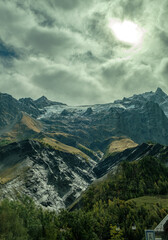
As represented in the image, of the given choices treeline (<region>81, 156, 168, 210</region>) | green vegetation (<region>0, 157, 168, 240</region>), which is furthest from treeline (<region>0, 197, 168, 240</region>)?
treeline (<region>81, 156, 168, 210</region>)

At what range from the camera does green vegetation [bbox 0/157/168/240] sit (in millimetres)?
57906

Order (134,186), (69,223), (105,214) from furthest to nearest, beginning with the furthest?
1. (134,186)
2. (105,214)
3. (69,223)

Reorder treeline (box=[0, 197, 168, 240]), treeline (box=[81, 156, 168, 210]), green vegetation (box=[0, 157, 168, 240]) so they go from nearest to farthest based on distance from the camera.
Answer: treeline (box=[0, 197, 168, 240]) → green vegetation (box=[0, 157, 168, 240]) → treeline (box=[81, 156, 168, 210])

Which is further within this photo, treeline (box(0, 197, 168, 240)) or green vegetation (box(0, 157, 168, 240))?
green vegetation (box(0, 157, 168, 240))

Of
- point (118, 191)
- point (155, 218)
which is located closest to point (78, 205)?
point (118, 191)

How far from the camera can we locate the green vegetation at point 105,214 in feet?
190

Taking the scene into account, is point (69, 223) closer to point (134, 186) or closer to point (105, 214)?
point (105, 214)

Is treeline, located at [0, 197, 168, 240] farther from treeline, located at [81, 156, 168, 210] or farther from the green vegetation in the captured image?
treeline, located at [81, 156, 168, 210]

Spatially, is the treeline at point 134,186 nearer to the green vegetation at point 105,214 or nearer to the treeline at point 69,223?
the green vegetation at point 105,214

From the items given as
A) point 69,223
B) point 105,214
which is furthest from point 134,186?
point 69,223

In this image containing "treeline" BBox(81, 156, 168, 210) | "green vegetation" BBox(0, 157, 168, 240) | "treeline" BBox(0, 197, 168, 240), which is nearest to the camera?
"treeline" BBox(0, 197, 168, 240)

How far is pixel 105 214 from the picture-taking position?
131 metres

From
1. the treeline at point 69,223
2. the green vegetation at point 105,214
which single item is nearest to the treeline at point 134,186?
the green vegetation at point 105,214

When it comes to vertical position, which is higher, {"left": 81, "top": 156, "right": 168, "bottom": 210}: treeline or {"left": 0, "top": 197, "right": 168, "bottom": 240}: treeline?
Answer: {"left": 81, "top": 156, "right": 168, "bottom": 210}: treeline
